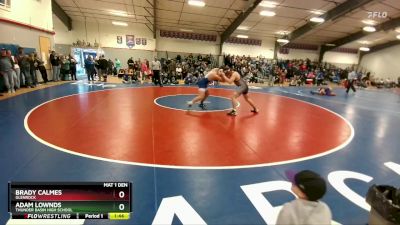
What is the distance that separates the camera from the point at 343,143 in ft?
19.5

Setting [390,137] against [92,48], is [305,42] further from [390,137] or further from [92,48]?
[390,137]

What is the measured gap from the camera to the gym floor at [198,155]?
10.7ft

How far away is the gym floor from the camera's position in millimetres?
3256

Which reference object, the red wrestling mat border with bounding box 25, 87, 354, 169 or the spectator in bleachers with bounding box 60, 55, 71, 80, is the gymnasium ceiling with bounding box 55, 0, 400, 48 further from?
the red wrestling mat border with bounding box 25, 87, 354, 169

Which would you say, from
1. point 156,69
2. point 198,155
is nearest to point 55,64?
point 156,69

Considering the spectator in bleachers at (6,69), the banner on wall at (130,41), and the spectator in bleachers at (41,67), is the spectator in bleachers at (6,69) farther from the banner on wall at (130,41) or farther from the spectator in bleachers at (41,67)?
the banner on wall at (130,41)

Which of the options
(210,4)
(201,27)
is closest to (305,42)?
(201,27)

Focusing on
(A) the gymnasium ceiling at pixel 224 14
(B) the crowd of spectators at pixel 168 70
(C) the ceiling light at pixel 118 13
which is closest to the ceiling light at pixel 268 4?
(A) the gymnasium ceiling at pixel 224 14

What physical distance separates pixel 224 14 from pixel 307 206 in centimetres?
2104

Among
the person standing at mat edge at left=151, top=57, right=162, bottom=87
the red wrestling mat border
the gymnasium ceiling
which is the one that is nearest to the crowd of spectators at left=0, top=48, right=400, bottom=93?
the person standing at mat edge at left=151, top=57, right=162, bottom=87

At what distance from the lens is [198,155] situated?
4820mm

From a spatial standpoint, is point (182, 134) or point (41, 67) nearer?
point (182, 134)

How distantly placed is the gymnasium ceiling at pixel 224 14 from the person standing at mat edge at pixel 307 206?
723 inches
